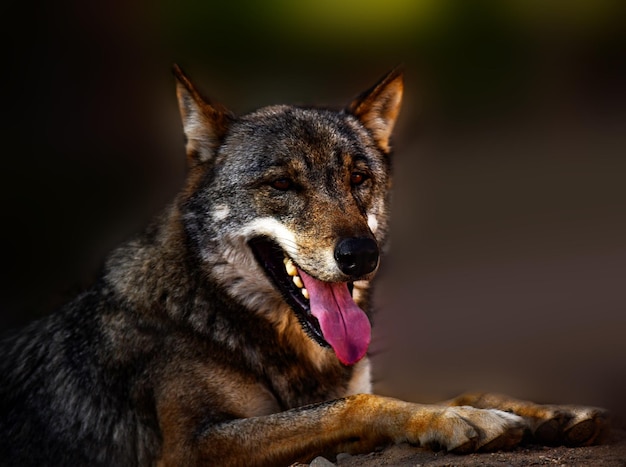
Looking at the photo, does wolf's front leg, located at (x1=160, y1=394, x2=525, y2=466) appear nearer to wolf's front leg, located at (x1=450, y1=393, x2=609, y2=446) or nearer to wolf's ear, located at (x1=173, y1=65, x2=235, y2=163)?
wolf's front leg, located at (x1=450, y1=393, x2=609, y2=446)

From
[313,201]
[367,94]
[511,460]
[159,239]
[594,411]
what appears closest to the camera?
[511,460]

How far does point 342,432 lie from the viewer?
469cm

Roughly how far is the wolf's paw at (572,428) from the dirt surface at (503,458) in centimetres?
8

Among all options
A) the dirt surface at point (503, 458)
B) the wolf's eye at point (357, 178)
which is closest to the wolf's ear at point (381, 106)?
the wolf's eye at point (357, 178)

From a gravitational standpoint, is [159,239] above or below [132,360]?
above

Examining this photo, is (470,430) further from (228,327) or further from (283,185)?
(283,185)

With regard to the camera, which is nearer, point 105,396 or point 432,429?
point 432,429

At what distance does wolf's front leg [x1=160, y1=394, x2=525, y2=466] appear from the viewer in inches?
173

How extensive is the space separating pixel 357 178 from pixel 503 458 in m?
2.06

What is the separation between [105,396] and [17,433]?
568 mm

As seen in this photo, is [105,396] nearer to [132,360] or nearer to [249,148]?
[132,360]

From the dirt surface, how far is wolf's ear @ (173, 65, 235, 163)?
2.19 meters

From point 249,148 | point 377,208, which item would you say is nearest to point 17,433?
point 249,148

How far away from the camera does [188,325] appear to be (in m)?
5.39
